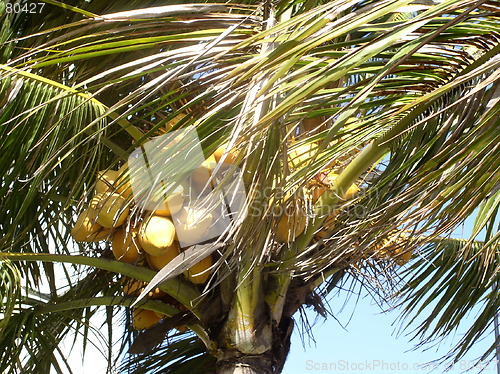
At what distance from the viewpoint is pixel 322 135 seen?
1.85m

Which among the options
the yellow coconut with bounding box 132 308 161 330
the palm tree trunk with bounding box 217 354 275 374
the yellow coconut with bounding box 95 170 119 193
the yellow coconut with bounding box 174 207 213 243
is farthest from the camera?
the yellow coconut with bounding box 132 308 161 330

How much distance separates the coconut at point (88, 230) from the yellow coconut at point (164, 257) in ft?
0.64

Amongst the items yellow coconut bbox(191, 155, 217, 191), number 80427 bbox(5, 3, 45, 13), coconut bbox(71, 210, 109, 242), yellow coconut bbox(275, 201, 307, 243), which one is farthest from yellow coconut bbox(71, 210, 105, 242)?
number 80427 bbox(5, 3, 45, 13)

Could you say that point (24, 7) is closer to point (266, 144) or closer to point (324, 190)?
point (324, 190)

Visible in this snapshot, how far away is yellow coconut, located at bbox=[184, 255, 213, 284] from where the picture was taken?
2.58 meters

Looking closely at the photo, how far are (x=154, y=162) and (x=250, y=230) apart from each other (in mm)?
332

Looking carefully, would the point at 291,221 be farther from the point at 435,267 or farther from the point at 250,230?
the point at 435,267

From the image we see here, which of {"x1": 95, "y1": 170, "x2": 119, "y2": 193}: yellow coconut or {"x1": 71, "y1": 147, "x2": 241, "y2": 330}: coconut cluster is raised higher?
{"x1": 95, "y1": 170, "x2": 119, "y2": 193}: yellow coconut

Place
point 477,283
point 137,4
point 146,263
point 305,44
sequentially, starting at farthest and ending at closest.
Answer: point 477,283, point 137,4, point 146,263, point 305,44

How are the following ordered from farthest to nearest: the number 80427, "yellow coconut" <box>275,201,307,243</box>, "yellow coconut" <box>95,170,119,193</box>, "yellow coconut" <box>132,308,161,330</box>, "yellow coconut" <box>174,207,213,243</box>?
"yellow coconut" <box>132,308,161,330</box> < the number 80427 < "yellow coconut" <box>95,170,119,193</box> < "yellow coconut" <box>174,207,213,243</box> < "yellow coconut" <box>275,201,307,243</box>

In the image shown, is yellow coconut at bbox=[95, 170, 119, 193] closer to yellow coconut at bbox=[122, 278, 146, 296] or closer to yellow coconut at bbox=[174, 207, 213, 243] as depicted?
yellow coconut at bbox=[174, 207, 213, 243]

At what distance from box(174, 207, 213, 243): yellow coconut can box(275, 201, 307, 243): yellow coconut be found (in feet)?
0.81

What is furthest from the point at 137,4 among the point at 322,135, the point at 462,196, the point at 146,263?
the point at 462,196

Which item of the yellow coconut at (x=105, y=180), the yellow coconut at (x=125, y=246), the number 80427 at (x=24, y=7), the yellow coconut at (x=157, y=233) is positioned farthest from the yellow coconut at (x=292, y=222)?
the number 80427 at (x=24, y=7)
